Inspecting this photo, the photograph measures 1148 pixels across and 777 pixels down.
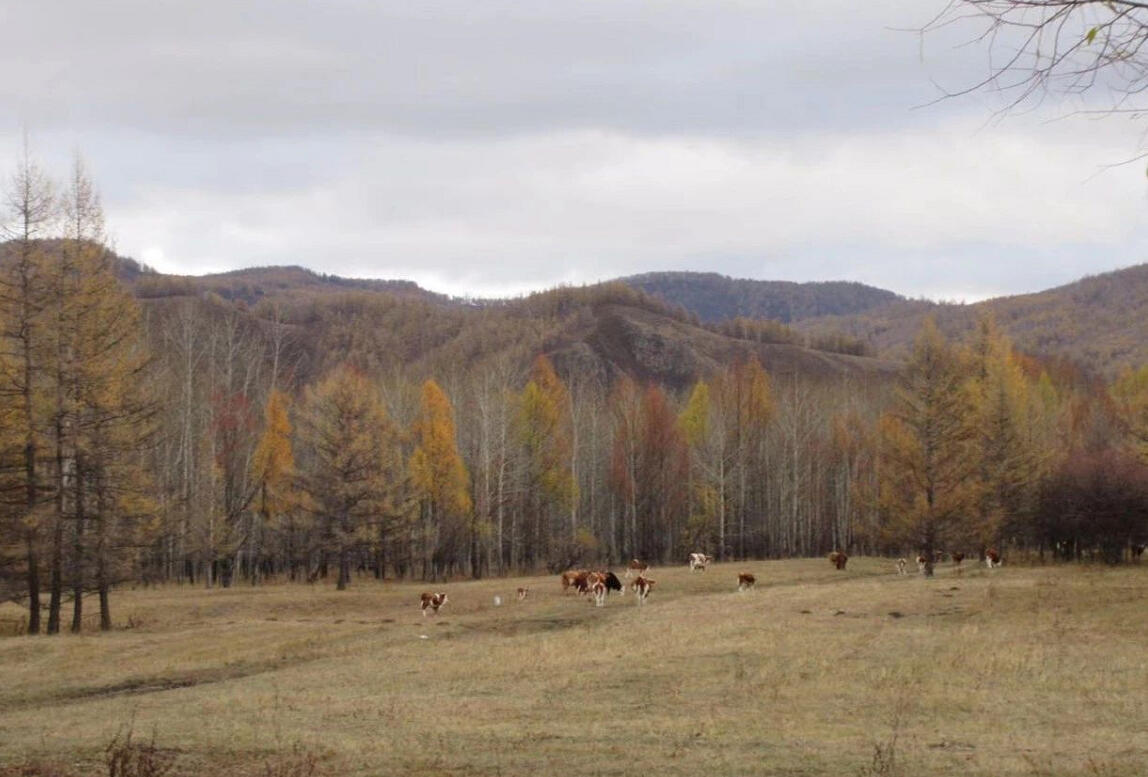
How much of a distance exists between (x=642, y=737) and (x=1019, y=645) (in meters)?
13.3

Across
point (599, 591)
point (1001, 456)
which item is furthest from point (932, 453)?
point (599, 591)

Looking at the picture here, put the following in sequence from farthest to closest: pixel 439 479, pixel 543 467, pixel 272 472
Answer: pixel 543 467, pixel 439 479, pixel 272 472

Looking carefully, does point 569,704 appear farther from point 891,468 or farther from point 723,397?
point 723,397

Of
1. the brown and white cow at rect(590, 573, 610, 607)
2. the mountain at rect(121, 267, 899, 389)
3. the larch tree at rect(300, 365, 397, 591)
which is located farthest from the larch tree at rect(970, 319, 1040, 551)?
the mountain at rect(121, 267, 899, 389)

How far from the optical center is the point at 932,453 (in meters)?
45.0

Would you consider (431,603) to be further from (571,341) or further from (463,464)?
(571,341)

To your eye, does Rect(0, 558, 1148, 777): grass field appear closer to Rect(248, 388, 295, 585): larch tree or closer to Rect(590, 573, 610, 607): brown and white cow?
Rect(590, 573, 610, 607): brown and white cow

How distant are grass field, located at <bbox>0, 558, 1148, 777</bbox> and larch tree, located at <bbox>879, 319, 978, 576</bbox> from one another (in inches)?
256

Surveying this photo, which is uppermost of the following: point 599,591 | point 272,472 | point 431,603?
point 272,472

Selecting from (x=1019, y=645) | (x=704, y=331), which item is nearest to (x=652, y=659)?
(x=1019, y=645)

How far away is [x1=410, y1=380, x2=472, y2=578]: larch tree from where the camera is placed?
62.8 meters

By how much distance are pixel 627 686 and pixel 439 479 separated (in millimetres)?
43901

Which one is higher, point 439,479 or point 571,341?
point 571,341

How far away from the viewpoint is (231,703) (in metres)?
19.0
